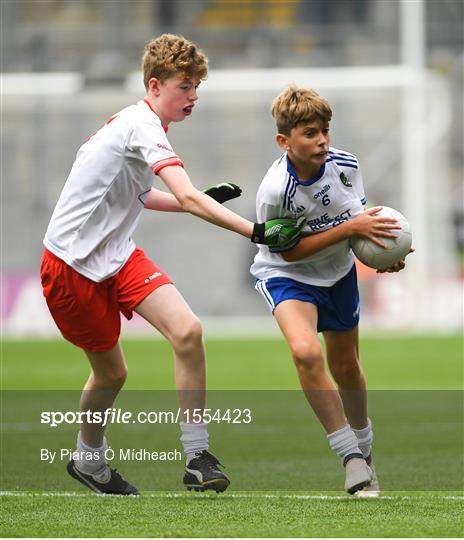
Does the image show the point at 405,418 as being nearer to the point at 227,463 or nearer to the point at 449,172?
the point at 227,463

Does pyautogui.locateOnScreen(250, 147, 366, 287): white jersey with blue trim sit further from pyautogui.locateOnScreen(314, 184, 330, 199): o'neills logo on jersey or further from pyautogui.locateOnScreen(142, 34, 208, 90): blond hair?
pyautogui.locateOnScreen(142, 34, 208, 90): blond hair

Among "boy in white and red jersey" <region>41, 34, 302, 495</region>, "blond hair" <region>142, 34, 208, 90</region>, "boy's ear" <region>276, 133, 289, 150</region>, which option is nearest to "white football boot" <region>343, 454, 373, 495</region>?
"boy in white and red jersey" <region>41, 34, 302, 495</region>

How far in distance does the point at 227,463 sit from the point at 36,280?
47.6 ft

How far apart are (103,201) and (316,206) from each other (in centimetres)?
96

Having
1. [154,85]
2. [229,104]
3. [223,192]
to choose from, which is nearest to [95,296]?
[223,192]

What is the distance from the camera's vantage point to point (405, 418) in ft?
32.6

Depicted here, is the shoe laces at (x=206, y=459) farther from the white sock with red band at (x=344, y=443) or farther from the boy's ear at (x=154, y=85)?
the boy's ear at (x=154, y=85)

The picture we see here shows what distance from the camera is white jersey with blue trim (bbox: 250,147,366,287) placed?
19.0 feet

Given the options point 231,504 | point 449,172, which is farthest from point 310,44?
point 231,504

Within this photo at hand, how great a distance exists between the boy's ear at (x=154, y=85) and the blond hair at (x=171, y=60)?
0.01 metres

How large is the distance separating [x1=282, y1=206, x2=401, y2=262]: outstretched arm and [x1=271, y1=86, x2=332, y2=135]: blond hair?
0.46 metres

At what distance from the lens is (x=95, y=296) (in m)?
Result: 5.99

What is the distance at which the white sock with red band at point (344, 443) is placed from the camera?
18.7 ft

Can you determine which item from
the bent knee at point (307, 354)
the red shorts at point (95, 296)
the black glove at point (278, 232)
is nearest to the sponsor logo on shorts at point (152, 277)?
the red shorts at point (95, 296)
